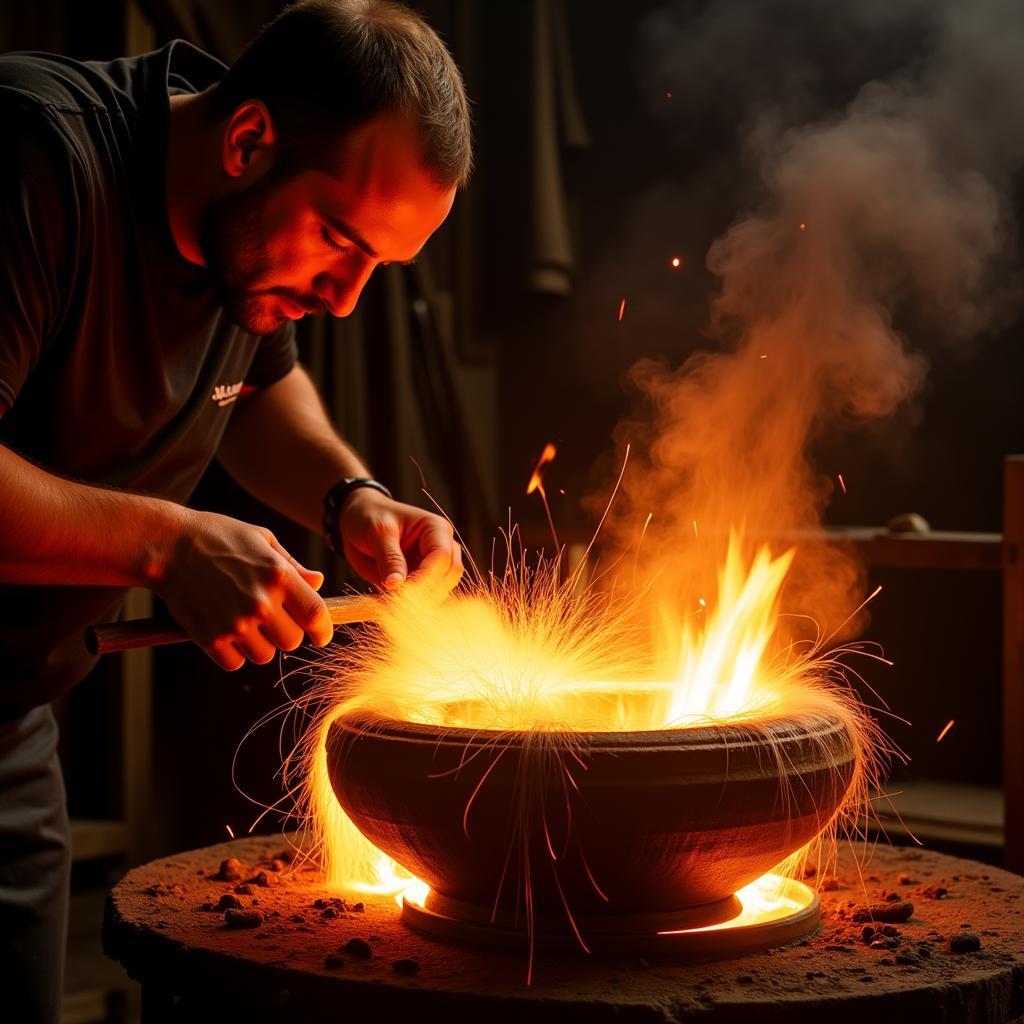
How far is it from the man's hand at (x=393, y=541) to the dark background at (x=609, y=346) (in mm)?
1547

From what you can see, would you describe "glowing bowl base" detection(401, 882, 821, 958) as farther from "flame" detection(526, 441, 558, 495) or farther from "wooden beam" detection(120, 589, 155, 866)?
"flame" detection(526, 441, 558, 495)

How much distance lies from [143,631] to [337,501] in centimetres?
55

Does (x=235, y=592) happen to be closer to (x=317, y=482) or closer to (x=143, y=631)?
(x=143, y=631)

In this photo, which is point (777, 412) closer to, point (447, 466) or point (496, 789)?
point (447, 466)

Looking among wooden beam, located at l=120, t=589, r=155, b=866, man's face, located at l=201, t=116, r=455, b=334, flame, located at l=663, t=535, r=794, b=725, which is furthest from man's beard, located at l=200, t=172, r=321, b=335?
wooden beam, located at l=120, t=589, r=155, b=866

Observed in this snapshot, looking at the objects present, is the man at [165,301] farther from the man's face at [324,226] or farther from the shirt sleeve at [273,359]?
the shirt sleeve at [273,359]

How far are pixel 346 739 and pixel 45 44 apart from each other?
8.07 ft

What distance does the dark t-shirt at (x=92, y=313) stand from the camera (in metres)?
1.46

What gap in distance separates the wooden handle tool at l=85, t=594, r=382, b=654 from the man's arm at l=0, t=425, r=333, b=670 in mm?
41

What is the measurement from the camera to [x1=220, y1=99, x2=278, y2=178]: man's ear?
1.61m

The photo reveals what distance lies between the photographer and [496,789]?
4.32 feet

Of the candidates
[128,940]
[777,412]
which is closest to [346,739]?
[128,940]

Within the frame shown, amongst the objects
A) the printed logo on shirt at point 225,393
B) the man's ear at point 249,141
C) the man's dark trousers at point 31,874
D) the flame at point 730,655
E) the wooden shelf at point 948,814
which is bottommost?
the wooden shelf at point 948,814

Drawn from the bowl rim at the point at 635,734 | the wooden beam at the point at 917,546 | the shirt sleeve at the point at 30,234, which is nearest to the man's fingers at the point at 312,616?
the bowl rim at the point at 635,734
